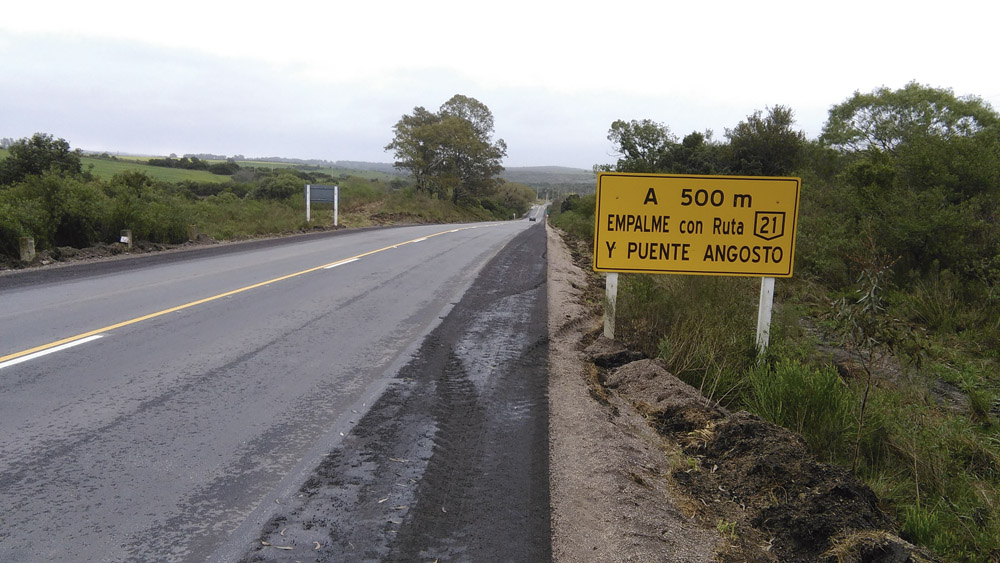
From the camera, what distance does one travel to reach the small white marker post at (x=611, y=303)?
24.7ft

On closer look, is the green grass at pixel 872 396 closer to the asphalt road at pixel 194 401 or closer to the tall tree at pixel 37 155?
the asphalt road at pixel 194 401

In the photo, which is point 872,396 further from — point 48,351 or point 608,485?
point 48,351

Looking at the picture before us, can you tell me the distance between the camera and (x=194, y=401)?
16.9ft

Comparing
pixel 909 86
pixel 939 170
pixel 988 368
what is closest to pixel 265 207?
pixel 939 170

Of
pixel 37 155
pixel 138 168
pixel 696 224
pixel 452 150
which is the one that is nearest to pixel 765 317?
pixel 696 224

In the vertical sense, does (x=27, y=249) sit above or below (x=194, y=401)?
above

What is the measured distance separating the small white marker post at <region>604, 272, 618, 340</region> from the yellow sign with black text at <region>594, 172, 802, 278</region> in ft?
0.73

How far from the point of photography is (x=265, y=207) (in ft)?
97.5

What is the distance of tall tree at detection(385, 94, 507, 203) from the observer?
59.2 meters

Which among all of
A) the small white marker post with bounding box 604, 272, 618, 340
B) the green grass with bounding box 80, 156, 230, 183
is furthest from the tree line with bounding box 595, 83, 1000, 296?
the green grass with bounding box 80, 156, 230, 183

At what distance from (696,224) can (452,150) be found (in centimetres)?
5611

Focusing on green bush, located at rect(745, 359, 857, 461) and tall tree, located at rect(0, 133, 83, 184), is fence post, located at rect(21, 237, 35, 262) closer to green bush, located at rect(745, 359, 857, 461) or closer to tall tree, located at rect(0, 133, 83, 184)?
green bush, located at rect(745, 359, 857, 461)

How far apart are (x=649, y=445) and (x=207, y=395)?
12.0 feet

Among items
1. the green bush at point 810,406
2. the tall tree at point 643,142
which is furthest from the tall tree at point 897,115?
the green bush at point 810,406
